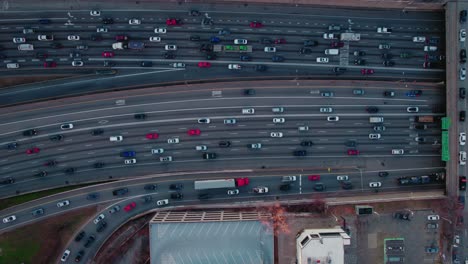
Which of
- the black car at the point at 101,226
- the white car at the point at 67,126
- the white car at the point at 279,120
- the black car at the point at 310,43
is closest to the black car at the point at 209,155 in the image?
the white car at the point at 279,120

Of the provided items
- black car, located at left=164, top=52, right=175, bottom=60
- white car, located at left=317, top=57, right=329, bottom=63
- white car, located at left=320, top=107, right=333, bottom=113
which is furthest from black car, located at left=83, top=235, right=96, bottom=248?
white car, located at left=317, top=57, right=329, bottom=63

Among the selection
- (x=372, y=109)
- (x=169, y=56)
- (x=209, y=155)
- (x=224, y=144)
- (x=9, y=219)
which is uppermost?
(x=169, y=56)

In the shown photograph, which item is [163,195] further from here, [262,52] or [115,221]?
[262,52]

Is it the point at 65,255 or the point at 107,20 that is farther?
the point at 65,255

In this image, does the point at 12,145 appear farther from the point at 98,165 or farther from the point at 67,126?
the point at 98,165

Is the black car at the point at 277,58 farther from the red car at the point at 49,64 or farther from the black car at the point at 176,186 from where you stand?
the red car at the point at 49,64

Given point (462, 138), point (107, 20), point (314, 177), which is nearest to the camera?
point (107, 20)

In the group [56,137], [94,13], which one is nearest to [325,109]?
[94,13]

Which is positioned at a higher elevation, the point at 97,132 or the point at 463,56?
the point at 463,56

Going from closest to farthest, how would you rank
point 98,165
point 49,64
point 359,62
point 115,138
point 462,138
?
point 49,64 → point 115,138 → point 98,165 → point 462,138 → point 359,62
